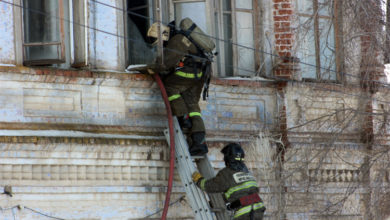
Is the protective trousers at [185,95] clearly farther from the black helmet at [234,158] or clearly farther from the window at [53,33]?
the window at [53,33]

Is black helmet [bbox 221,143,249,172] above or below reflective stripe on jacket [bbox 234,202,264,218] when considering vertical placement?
above

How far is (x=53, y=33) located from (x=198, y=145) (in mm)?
2128

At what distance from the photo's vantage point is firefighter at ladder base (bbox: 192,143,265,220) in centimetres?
906

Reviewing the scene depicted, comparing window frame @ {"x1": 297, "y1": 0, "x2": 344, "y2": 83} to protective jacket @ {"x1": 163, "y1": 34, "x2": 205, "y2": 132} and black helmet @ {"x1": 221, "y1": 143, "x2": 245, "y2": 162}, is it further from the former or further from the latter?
black helmet @ {"x1": 221, "y1": 143, "x2": 245, "y2": 162}

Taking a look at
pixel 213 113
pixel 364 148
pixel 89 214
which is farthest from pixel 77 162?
pixel 364 148

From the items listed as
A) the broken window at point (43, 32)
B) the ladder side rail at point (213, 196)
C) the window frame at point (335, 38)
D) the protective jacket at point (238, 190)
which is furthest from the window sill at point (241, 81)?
the broken window at point (43, 32)

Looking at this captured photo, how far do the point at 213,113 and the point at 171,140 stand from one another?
1.11 m

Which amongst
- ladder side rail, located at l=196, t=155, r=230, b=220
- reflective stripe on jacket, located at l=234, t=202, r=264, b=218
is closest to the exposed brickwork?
ladder side rail, located at l=196, t=155, r=230, b=220

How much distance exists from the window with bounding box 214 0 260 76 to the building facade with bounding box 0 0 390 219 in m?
0.02

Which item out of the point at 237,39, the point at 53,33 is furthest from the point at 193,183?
the point at 237,39

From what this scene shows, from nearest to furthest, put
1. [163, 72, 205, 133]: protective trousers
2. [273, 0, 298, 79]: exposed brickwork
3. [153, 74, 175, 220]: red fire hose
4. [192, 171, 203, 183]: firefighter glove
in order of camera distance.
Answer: [192, 171, 203, 183]: firefighter glove → [153, 74, 175, 220]: red fire hose → [163, 72, 205, 133]: protective trousers → [273, 0, 298, 79]: exposed brickwork

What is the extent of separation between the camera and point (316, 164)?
36.3ft

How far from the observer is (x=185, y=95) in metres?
9.96

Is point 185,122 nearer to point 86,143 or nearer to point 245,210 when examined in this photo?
point 86,143
